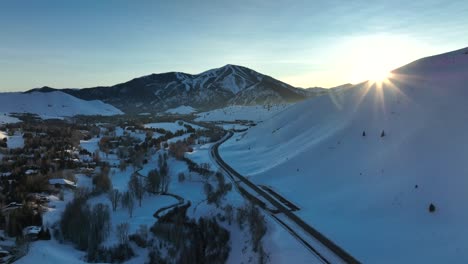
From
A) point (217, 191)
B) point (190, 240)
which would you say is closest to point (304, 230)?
point (190, 240)

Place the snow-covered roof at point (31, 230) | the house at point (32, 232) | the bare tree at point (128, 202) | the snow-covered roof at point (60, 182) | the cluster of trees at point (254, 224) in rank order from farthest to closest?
the snow-covered roof at point (60, 182)
the bare tree at point (128, 202)
the snow-covered roof at point (31, 230)
the house at point (32, 232)
the cluster of trees at point (254, 224)

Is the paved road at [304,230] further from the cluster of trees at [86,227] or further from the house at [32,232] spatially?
the house at [32,232]

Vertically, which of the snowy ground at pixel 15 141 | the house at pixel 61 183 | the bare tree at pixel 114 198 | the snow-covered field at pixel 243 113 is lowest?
the bare tree at pixel 114 198

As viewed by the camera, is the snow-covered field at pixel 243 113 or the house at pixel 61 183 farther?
the snow-covered field at pixel 243 113

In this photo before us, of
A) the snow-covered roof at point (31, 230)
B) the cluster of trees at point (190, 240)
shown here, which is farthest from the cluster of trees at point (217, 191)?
the snow-covered roof at point (31, 230)

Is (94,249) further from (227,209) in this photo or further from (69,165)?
(69,165)

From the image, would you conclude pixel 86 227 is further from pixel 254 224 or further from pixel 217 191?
pixel 254 224

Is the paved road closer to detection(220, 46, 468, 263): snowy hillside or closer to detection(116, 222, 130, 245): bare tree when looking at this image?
detection(220, 46, 468, 263): snowy hillside

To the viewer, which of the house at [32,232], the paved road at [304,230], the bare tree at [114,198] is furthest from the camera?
the bare tree at [114,198]

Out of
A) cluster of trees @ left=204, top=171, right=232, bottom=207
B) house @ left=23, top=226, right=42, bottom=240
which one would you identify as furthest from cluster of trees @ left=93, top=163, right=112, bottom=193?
house @ left=23, top=226, right=42, bottom=240

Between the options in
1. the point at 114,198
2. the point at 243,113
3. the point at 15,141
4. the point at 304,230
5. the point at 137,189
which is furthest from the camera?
the point at 243,113
